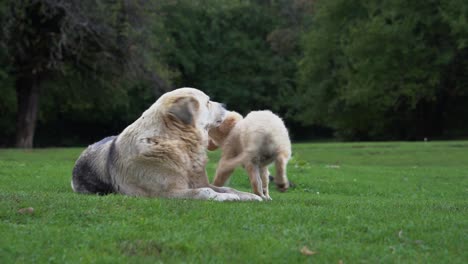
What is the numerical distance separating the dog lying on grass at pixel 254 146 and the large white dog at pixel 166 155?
74cm

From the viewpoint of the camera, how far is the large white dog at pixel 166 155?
8102 mm

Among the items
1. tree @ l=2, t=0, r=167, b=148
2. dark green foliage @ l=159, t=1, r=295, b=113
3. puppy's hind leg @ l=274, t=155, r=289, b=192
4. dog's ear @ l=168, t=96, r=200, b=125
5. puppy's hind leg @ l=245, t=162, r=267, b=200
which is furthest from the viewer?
dark green foliage @ l=159, t=1, r=295, b=113

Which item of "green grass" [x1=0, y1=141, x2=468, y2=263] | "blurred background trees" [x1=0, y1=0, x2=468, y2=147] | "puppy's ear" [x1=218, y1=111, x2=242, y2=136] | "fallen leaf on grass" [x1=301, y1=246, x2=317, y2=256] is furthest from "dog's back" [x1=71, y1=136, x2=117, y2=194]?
"blurred background trees" [x1=0, y1=0, x2=468, y2=147]

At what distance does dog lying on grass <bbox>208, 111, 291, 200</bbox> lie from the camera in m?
9.24

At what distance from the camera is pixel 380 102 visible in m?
42.5

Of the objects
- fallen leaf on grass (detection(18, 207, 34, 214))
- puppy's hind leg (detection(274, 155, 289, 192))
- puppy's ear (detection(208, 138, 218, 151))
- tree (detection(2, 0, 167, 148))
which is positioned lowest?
fallen leaf on grass (detection(18, 207, 34, 214))

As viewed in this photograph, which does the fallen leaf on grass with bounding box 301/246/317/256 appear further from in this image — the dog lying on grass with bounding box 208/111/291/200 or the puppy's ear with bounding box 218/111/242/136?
the puppy's ear with bounding box 218/111/242/136

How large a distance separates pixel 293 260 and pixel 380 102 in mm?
38137

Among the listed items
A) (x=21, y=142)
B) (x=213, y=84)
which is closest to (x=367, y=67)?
(x=213, y=84)

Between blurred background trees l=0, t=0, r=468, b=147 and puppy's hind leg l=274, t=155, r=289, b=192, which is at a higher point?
blurred background trees l=0, t=0, r=468, b=147

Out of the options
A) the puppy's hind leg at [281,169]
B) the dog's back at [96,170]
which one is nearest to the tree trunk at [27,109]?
the dog's back at [96,170]

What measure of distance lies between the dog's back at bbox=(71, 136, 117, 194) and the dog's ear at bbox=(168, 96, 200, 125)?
94 centimetres

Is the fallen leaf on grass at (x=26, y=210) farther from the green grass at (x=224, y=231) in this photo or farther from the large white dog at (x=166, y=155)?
the large white dog at (x=166, y=155)

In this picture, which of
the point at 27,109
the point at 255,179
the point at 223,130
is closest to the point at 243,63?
the point at 27,109
